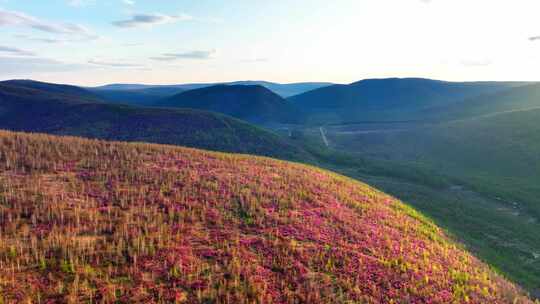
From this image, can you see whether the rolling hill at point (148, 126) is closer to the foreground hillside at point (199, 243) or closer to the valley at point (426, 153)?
the valley at point (426, 153)

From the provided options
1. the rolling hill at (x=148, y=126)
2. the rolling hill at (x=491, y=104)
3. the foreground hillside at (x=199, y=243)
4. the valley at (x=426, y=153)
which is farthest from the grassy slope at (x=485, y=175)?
the rolling hill at (x=491, y=104)

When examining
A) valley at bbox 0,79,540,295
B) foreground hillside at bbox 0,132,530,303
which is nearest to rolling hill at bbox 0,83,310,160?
valley at bbox 0,79,540,295

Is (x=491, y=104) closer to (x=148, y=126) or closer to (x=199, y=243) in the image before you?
(x=148, y=126)

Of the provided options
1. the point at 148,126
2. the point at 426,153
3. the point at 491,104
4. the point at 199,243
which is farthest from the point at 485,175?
the point at 491,104

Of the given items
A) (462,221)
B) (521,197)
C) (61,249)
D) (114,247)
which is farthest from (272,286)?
(521,197)

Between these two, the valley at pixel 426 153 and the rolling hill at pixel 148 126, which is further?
the rolling hill at pixel 148 126
